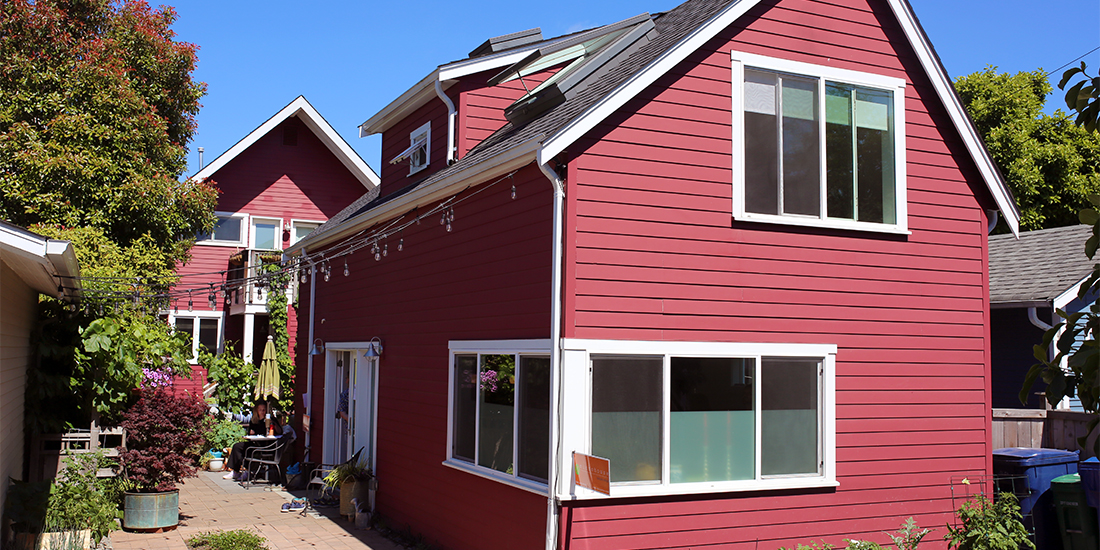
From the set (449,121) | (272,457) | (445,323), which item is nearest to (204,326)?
(272,457)

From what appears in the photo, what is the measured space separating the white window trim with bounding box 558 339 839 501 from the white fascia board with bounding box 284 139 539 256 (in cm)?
183

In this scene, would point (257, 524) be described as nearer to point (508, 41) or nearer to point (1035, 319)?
point (508, 41)

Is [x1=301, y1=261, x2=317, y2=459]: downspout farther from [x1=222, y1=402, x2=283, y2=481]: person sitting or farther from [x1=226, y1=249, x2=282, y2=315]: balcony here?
[x1=226, y1=249, x2=282, y2=315]: balcony

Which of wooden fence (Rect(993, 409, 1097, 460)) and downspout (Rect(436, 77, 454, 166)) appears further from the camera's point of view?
downspout (Rect(436, 77, 454, 166))

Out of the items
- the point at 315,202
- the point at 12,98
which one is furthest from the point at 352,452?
the point at 315,202

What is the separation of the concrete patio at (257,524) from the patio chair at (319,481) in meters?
0.34

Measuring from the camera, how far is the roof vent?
1169 centimetres

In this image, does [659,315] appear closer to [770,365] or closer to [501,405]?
[770,365]

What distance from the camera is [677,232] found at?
26.2 ft

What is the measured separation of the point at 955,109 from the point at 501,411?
5.83 meters

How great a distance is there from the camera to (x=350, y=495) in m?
11.6

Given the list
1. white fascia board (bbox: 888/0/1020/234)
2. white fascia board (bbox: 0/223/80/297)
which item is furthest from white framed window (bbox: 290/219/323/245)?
white fascia board (bbox: 888/0/1020/234)

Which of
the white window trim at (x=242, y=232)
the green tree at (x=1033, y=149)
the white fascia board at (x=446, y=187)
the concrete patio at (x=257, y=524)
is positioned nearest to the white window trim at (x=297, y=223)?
the white window trim at (x=242, y=232)

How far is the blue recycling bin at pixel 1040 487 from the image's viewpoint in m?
9.02
